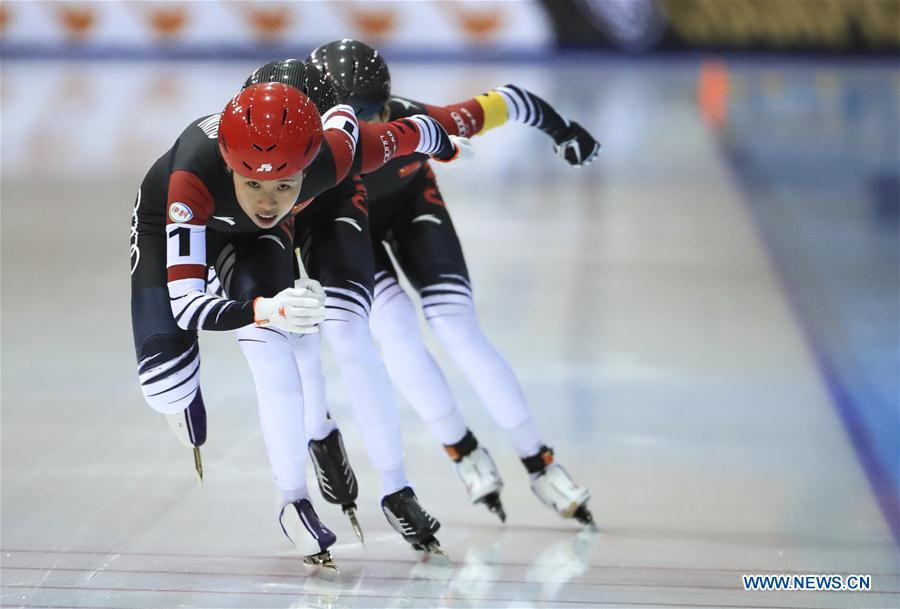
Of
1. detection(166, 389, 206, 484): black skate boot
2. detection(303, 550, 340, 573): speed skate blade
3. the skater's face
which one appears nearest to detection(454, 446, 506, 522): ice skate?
detection(303, 550, 340, 573): speed skate blade

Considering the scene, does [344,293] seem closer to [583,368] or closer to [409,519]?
[409,519]

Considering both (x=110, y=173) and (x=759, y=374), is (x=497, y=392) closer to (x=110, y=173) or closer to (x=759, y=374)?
(x=759, y=374)

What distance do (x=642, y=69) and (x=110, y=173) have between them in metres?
10.1

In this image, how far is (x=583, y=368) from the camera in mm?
6363

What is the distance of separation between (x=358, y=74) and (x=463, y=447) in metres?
1.51

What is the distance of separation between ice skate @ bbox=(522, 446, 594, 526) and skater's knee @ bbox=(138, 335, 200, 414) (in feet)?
4.93

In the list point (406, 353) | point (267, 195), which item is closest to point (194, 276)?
point (267, 195)

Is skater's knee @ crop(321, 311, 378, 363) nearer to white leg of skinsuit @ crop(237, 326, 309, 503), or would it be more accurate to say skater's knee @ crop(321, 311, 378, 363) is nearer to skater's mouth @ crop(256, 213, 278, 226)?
white leg of skinsuit @ crop(237, 326, 309, 503)

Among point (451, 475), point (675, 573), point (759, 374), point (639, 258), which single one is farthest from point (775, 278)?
point (675, 573)

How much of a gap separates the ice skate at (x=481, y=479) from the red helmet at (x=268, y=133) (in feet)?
5.39

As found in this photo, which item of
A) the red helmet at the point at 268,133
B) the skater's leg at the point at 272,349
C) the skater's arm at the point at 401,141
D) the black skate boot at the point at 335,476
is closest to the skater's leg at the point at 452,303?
the skater's arm at the point at 401,141

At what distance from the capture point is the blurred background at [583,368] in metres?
4.18

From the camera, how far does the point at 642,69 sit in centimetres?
1844

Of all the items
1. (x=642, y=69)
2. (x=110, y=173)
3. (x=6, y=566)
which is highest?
(x=642, y=69)
